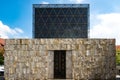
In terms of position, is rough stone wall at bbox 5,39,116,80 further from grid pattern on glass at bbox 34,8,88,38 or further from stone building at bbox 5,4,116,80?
grid pattern on glass at bbox 34,8,88,38

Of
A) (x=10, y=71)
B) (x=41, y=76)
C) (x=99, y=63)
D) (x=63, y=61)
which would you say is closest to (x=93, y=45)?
(x=99, y=63)

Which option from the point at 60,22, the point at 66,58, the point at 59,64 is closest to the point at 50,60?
the point at 66,58

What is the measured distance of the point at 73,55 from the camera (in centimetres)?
2928

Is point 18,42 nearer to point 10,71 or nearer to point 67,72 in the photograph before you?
point 10,71

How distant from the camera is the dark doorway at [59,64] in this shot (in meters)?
31.0

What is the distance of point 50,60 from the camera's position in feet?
96.1

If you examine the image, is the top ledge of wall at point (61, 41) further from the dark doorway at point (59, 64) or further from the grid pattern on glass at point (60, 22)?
the grid pattern on glass at point (60, 22)

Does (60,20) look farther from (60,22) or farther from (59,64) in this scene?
(59,64)

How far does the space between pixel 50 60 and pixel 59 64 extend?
2.22 meters

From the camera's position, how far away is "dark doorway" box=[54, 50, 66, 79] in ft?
102


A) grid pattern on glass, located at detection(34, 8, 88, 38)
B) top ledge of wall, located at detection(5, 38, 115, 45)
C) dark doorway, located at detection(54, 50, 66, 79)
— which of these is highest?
grid pattern on glass, located at detection(34, 8, 88, 38)

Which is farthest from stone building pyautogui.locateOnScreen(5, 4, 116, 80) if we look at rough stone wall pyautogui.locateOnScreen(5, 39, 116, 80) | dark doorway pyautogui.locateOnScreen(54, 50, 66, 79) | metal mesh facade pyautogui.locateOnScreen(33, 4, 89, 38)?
metal mesh facade pyautogui.locateOnScreen(33, 4, 89, 38)

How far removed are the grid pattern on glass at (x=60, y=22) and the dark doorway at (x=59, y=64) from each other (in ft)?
204

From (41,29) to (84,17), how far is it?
15.1m
